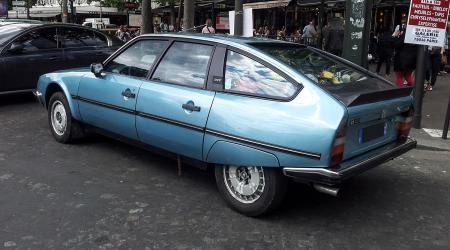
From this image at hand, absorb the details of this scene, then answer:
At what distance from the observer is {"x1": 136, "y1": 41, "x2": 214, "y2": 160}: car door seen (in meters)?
4.25

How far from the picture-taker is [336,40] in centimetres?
1386

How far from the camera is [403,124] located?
4504 millimetres

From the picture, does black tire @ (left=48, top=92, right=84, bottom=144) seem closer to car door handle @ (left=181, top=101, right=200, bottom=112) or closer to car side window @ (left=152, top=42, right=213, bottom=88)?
car side window @ (left=152, top=42, right=213, bottom=88)

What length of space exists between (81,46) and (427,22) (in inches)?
249

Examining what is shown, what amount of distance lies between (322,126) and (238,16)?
17.9 feet

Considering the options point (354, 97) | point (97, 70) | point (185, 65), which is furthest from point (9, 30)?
point (354, 97)

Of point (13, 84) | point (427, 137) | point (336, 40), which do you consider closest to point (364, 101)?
point (427, 137)

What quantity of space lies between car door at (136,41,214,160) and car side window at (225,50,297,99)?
23cm

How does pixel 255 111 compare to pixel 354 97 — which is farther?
pixel 255 111

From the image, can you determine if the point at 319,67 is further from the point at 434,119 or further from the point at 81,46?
the point at 81,46

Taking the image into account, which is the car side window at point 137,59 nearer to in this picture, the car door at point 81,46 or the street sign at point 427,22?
the street sign at point 427,22

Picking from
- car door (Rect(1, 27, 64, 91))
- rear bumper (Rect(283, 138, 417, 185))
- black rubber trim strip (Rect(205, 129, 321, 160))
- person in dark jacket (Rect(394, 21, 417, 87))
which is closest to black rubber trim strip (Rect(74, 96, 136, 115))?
black rubber trim strip (Rect(205, 129, 321, 160))

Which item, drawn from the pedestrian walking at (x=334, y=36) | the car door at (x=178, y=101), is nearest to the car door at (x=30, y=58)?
the car door at (x=178, y=101)

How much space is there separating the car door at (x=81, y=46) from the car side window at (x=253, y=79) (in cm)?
586
